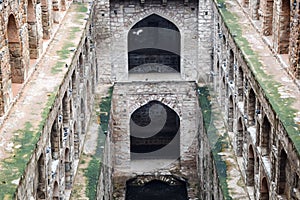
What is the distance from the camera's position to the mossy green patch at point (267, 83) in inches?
543

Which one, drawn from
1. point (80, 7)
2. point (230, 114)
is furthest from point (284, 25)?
point (80, 7)

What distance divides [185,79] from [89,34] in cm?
429

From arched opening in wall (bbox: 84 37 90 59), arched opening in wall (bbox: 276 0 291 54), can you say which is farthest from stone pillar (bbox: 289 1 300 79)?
arched opening in wall (bbox: 84 37 90 59)

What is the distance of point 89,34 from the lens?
23.3 meters

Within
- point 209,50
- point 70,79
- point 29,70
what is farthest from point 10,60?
point 209,50

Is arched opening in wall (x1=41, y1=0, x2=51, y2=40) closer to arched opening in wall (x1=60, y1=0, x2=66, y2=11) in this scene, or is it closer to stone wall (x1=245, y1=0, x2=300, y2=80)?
arched opening in wall (x1=60, y1=0, x2=66, y2=11)

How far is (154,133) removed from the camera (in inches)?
1186

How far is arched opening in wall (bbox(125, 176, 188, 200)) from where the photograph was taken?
25469mm

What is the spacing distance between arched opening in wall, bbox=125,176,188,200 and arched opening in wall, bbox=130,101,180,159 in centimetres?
179

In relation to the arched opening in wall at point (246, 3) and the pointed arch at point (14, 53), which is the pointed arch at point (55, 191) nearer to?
the pointed arch at point (14, 53)

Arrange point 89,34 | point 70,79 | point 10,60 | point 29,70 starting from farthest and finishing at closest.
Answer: point 89,34, point 70,79, point 29,70, point 10,60

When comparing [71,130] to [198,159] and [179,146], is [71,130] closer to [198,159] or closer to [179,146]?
[198,159]

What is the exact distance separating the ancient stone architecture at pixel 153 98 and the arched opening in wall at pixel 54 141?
0.08ft

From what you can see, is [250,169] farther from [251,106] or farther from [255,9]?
[255,9]
